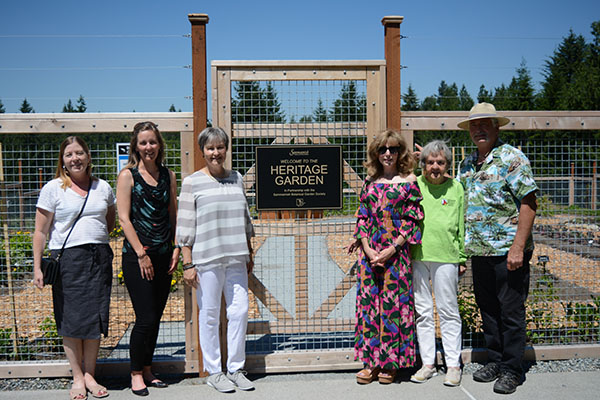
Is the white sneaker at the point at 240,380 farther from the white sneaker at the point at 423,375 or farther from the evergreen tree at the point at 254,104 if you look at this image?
the evergreen tree at the point at 254,104

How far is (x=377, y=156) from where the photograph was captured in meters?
3.99

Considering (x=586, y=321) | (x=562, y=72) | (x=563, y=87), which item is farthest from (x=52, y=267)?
(x=562, y=72)

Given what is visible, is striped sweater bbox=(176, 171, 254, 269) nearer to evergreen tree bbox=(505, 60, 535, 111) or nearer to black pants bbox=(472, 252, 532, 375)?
black pants bbox=(472, 252, 532, 375)

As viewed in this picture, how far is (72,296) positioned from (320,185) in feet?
6.89

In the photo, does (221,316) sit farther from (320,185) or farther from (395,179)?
(395,179)

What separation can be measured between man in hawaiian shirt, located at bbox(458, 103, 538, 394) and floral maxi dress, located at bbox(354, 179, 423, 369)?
0.49 metres

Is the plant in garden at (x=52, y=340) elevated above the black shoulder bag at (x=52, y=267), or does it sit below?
below

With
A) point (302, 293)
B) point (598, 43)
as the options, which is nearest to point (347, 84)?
point (302, 293)

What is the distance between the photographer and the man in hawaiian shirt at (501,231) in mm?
3791

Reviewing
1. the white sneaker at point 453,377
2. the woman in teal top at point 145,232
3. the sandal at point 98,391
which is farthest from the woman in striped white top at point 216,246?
the white sneaker at point 453,377

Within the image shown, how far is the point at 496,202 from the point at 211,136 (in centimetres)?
223

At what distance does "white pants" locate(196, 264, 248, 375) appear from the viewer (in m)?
3.81

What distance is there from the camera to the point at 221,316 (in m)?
4.19

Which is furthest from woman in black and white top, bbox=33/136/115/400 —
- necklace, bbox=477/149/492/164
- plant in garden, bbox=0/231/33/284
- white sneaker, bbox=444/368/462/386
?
necklace, bbox=477/149/492/164
